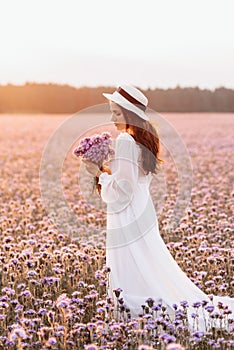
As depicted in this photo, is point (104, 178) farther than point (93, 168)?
No

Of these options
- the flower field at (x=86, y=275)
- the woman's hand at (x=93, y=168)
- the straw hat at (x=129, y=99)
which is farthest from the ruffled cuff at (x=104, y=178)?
the flower field at (x=86, y=275)

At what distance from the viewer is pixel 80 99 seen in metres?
51.0

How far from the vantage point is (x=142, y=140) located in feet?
19.1

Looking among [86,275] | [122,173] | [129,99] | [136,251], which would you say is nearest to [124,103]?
[129,99]

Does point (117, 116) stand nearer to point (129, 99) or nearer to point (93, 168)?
point (129, 99)

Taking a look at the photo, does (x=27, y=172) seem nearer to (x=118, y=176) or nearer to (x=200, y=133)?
(x=118, y=176)

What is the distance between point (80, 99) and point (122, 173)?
150ft

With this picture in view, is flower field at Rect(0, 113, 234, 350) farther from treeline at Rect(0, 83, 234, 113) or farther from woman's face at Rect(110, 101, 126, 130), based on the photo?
treeline at Rect(0, 83, 234, 113)

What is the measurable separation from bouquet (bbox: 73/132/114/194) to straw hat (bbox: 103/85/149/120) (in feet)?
1.06

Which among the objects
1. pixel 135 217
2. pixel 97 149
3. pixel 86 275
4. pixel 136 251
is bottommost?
pixel 86 275

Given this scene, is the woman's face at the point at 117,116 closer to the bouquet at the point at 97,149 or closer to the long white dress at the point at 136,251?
the bouquet at the point at 97,149

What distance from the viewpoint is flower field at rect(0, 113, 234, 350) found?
517cm

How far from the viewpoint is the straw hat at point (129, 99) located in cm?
573

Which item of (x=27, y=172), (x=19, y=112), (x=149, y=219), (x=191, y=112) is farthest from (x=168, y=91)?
(x=149, y=219)
